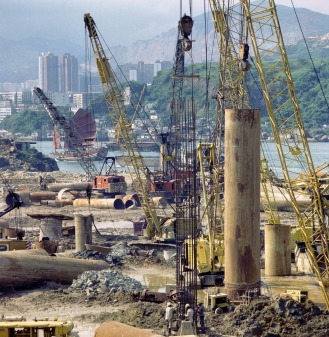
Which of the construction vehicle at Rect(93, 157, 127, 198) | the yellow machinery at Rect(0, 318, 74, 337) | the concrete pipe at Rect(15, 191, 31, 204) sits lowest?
the yellow machinery at Rect(0, 318, 74, 337)

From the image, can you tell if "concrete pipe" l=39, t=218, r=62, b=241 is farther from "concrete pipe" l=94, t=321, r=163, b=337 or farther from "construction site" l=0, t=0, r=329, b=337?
"concrete pipe" l=94, t=321, r=163, b=337

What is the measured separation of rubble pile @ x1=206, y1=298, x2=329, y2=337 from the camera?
20.0 m

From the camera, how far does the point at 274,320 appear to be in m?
20.5

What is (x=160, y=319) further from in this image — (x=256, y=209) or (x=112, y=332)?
(x=256, y=209)

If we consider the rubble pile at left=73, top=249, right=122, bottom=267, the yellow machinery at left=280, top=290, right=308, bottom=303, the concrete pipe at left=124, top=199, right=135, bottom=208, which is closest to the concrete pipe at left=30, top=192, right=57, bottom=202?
the concrete pipe at left=124, top=199, right=135, bottom=208

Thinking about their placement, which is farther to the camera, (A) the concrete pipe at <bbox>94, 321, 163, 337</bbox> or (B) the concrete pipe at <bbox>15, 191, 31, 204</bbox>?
(B) the concrete pipe at <bbox>15, 191, 31, 204</bbox>

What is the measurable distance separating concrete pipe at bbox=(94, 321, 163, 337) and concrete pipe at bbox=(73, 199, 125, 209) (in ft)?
156

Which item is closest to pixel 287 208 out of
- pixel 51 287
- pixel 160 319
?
pixel 51 287

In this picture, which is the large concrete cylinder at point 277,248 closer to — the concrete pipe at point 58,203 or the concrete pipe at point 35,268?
the concrete pipe at point 35,268

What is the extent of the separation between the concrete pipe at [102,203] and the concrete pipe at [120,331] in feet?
156

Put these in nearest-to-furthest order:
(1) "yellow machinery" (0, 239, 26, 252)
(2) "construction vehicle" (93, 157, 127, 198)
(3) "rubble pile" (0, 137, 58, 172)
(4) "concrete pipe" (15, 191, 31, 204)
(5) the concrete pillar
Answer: (1) "yellow machinery" (0, 239, 26, 252) < (5) the concrete pillar < (4) "concrete pipe" (15, 191, 31, 204) < (2) "construction vehicle" (93, 157, 127, 198) < (3) "rubble pile" (0, 137, 58, 172)

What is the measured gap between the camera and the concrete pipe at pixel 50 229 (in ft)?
137

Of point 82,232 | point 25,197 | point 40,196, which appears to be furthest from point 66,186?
point 82,232

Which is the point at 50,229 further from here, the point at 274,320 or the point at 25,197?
the point at 25,197
